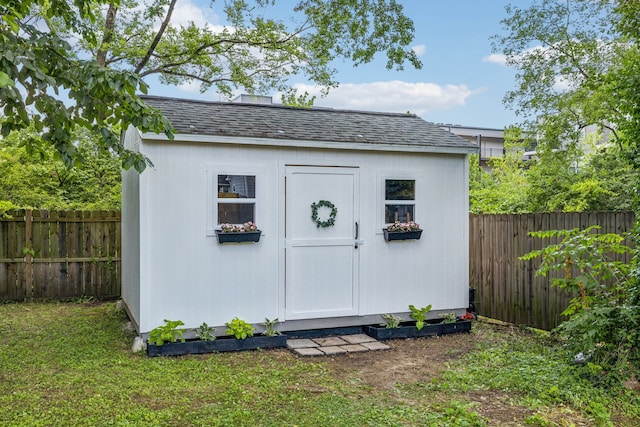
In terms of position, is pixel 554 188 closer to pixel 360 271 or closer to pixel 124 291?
pixel 360 271

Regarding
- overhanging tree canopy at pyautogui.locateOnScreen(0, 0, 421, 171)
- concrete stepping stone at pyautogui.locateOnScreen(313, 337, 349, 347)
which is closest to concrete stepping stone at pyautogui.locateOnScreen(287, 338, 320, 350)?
concrete stepping stone at pyautogui.locateOnScreen(313, 337, 349, 347)

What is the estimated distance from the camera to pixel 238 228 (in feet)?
18.8

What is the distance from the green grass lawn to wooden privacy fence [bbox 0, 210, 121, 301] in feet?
10.0

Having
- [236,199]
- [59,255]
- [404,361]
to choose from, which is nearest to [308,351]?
[404,361]

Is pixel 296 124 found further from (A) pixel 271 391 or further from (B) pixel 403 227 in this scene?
(A) pixel 271 391

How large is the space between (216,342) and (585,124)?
6.86 meters

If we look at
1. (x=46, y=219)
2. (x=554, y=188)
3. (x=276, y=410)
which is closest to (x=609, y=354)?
(x=276, y=410)

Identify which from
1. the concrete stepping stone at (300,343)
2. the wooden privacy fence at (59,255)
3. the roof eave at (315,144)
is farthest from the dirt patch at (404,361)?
the wooden privacy fence at (59,255)

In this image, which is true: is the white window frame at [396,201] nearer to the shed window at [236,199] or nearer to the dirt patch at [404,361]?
the dirt patch at [404,361]

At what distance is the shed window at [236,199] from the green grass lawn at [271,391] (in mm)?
1509

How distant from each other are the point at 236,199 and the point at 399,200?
2116mm

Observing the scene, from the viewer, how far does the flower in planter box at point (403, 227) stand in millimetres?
6465

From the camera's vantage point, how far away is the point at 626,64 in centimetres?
457

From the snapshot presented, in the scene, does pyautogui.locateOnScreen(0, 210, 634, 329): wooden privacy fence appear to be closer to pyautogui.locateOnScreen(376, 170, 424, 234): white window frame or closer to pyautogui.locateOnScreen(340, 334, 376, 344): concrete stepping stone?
pyautogui.locateOnScreen(376, 170, 424, 234): white window frame
